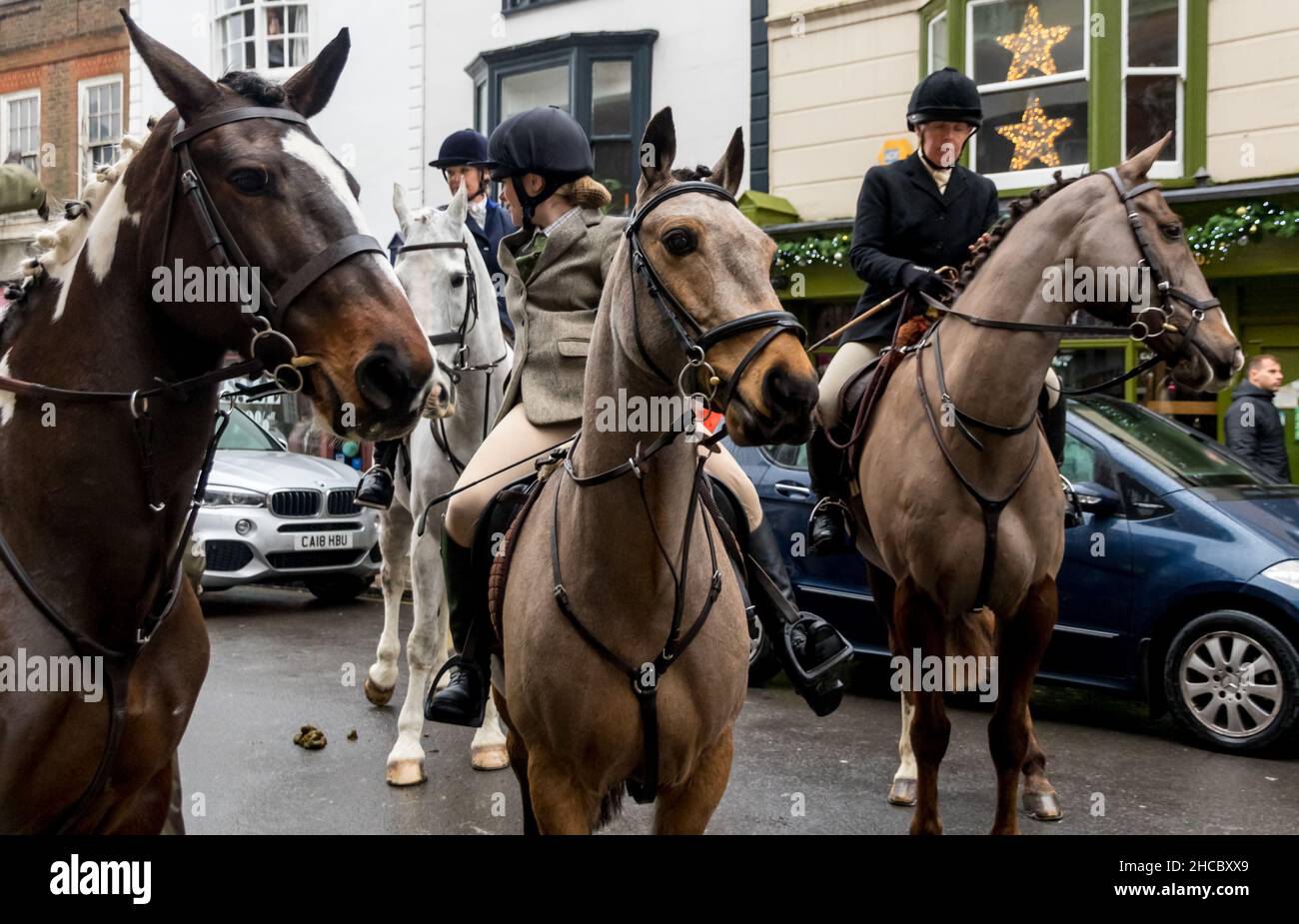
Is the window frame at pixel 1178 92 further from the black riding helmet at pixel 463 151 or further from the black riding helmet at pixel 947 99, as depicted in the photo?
the black riding helmet at pixel 463 151

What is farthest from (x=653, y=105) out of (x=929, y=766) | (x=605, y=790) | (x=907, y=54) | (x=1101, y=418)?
(x=605, y=790)

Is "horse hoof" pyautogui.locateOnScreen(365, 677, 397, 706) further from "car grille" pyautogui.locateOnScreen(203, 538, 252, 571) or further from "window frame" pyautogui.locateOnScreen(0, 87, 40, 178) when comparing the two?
"window frame" pyautogui.locateOnScreen(0, 87, 40, 178)

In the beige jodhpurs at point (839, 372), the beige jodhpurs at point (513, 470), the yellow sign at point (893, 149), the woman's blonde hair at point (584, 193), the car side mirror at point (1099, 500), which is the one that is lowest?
the car side mirror at point (1099, 500)

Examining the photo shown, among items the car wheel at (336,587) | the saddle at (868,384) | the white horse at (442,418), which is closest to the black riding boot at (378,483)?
the white horse at (442,418)

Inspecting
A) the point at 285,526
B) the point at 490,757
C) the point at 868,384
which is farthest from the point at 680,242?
the point at 285,526

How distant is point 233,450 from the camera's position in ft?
40.5

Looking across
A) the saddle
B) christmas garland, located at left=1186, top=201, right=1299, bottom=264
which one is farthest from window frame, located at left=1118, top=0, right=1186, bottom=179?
the saddle

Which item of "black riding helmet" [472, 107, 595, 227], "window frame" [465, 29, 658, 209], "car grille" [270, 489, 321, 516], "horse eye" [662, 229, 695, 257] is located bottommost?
"car grille" [270, 489, 321, 516]

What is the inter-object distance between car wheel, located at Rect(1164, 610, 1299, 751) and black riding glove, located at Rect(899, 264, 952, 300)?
8.38 ft

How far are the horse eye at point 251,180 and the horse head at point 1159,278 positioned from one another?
355 cm

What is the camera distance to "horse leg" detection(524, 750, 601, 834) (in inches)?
131

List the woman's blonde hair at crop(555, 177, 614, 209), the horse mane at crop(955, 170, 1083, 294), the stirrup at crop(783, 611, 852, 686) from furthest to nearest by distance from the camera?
the horse mane at crop(955, 170, 1083, 294) < the woman's blonde hair at crop(555, 177, 614, 209) < the stirrup at crop(783, 611, 852, 686)

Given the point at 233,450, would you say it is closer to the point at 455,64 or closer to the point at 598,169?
the point at 598,169

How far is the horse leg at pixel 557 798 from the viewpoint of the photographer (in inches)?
131
